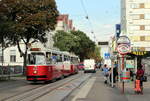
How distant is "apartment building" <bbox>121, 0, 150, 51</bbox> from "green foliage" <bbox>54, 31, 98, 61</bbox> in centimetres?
1777

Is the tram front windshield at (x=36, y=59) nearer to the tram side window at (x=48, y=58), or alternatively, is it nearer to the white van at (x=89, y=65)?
the tram side window at (x=48, y=58)

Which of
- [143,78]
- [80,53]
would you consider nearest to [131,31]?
[80,53]

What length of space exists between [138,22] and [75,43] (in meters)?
24.2

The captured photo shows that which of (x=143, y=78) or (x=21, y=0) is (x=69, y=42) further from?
(x=143, y=78)

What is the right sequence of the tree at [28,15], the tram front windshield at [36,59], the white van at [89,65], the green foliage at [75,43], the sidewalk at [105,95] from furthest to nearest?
the green foliage at [75,43], the white van at [89,65], the tree at [28,15], the tram front windshield at [36,59], the sidewalk at [105,95]

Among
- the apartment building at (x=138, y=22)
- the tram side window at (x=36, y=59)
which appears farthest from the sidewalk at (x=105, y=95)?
the apartment building at (x=138, y=22)

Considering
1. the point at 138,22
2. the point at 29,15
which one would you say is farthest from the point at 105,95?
the point at 138,22

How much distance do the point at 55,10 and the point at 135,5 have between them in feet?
126

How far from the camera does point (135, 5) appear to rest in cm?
8062

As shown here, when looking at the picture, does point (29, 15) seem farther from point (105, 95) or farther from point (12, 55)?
point (12, 55)

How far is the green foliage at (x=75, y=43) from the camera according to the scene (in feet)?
304

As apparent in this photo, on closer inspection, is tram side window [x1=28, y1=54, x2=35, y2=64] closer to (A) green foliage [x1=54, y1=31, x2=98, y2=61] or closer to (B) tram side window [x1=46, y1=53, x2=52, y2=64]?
(B) tram side window [x1=46, y1=53, x2=52, y2=64]

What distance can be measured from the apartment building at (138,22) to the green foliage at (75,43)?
700 inches

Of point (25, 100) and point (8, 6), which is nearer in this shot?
point (25, 100)
